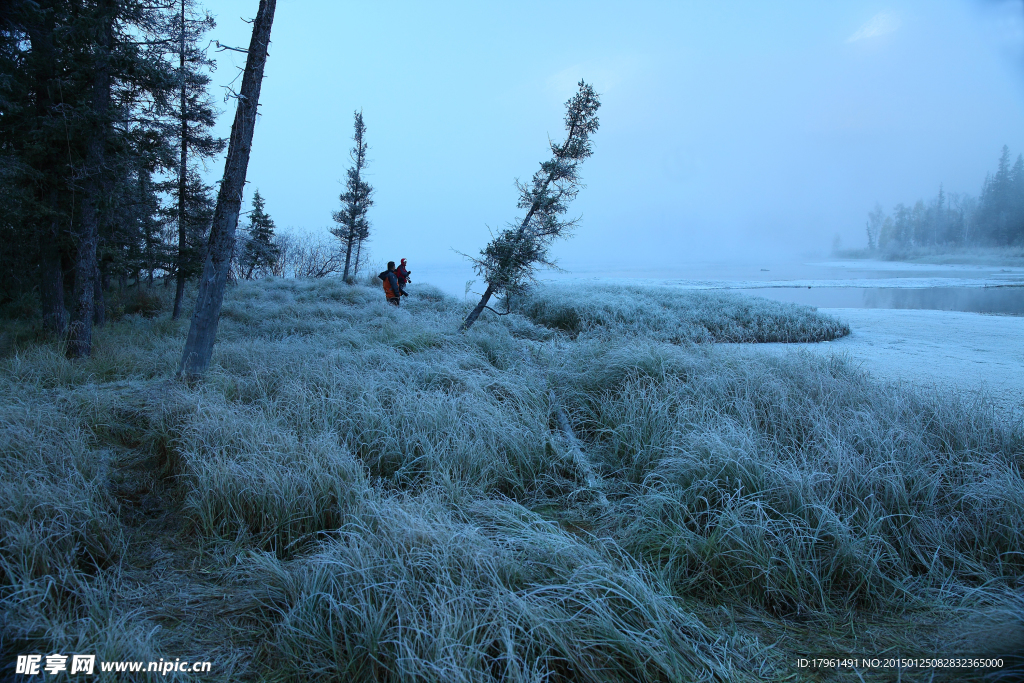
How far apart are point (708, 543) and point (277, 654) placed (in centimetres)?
235

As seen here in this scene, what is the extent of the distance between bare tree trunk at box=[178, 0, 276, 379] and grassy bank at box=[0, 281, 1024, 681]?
110 centimetres

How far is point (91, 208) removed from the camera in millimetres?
8695

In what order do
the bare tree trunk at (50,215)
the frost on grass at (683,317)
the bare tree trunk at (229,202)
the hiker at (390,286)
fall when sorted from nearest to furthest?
the bare tree trunk at (229,202), the bare tree trunk at (50,215), the frost on grass at (683,317), the hiker at (390,286)

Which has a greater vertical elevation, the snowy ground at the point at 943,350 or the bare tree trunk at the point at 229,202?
the bare tree trunk at the point at 229,202

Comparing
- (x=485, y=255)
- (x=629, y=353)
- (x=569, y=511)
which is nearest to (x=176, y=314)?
(x=485, y=255)

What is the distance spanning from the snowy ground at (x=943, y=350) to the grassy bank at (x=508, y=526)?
6.14 ft

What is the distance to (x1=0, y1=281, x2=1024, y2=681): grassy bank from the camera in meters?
2.15

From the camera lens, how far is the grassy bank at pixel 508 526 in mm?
2146

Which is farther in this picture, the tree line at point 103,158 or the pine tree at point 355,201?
the pine tree at point 355,201

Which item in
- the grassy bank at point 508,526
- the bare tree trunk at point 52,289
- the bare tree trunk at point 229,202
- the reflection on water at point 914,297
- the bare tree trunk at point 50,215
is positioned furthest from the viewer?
the reflection on water at point 914,297

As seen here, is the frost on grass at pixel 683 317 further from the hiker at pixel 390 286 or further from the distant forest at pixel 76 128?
the distant forest at pixel 76 128

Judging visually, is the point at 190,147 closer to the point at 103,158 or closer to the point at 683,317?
the point at 103,158

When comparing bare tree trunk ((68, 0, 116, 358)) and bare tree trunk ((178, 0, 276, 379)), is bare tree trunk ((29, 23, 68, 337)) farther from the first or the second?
bare tree trunk ((178, 0, 276, 379))

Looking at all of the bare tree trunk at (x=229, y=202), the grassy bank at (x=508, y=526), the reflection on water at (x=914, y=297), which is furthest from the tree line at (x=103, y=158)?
the reflection on water at (x=914, y=297)
